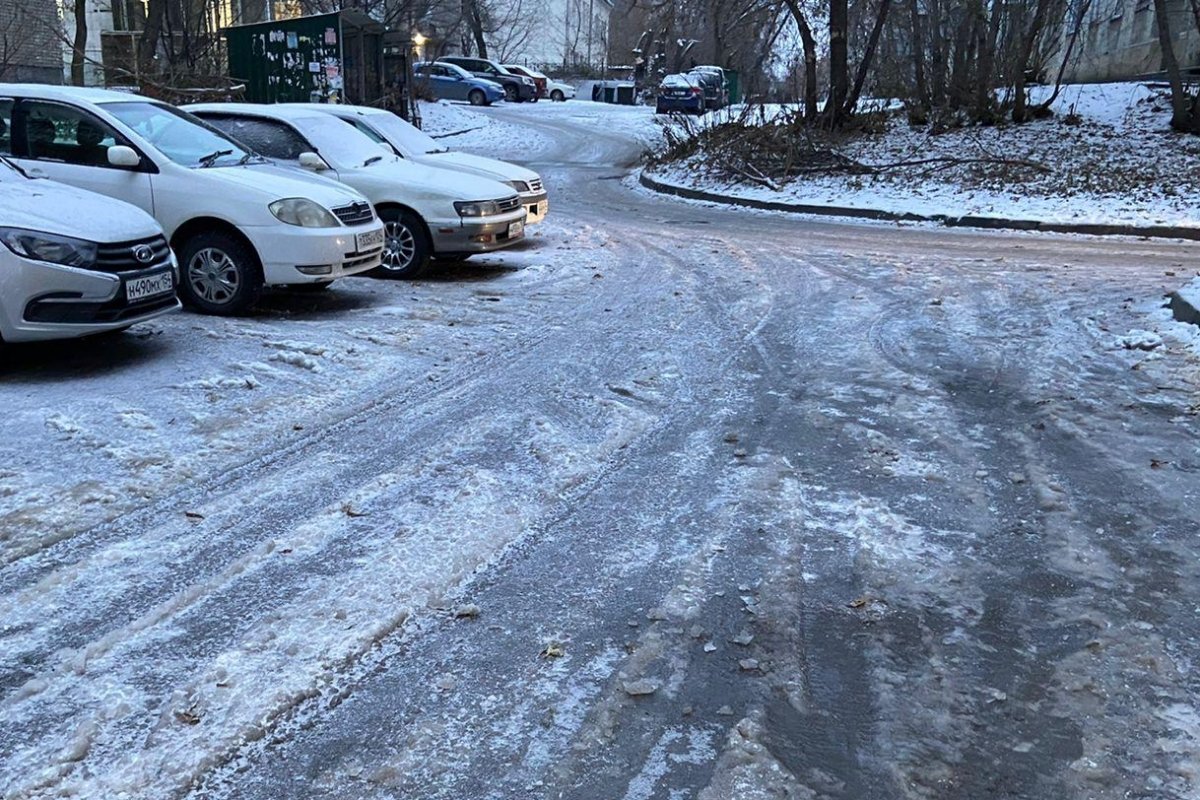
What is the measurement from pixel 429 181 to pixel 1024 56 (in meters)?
15.0

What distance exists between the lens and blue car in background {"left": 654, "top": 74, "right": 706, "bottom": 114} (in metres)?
35.3

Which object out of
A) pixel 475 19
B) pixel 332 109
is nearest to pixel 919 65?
pixel 332 109

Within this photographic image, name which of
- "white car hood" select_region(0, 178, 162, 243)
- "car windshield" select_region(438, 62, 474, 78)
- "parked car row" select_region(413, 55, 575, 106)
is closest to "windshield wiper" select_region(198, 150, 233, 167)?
"white car hood" select_region(0, 178, 162, 243)

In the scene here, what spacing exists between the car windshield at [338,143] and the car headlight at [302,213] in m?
2.19

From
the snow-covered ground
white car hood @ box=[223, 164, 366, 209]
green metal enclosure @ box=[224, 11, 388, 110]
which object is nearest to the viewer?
white car hood @ box=[223, 164, 366, 209]

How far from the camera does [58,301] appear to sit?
Answer: 6195mm

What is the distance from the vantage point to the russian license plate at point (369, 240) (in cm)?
857

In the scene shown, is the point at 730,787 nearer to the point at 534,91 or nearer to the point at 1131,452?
the point at 1131,452

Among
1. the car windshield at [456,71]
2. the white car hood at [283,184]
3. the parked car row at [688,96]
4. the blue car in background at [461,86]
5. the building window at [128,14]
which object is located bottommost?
the white car hood at [283,184]

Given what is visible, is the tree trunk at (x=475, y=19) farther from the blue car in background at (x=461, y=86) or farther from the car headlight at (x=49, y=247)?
the car headlight at (x=49, y=247)

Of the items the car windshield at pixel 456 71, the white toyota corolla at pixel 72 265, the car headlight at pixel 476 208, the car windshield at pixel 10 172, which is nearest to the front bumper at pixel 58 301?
the white toyota corolla at pixel 72 265

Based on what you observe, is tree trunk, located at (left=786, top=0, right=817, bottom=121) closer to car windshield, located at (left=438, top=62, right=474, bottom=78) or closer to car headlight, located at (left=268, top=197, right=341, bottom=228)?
car headlight, located at (left=268, top=197, right=341, bottom=228)

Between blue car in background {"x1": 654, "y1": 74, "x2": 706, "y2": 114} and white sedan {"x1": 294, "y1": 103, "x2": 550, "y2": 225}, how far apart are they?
2374 centimetres

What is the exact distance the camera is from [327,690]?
126 inches
